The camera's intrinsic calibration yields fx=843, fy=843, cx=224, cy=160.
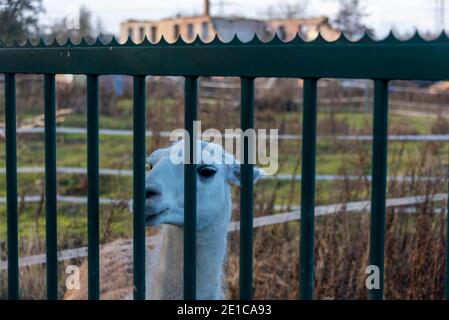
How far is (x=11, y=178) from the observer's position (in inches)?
124

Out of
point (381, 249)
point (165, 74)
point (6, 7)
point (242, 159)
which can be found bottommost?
point (381, 249)

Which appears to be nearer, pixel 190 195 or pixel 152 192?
pixel 190 195

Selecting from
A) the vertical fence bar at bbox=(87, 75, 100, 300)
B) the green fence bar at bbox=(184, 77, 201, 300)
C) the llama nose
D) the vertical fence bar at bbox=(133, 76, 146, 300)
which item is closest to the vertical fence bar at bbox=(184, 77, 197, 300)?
the green fence bar at bbox=(184, 77, 201, 300)

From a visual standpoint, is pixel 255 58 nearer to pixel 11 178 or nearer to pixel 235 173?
pixel 11 178

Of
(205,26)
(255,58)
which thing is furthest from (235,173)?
(205,26)

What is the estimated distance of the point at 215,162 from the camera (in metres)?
4.38

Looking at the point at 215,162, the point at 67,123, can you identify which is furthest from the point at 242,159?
the point at 67,123

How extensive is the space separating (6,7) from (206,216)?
4.98 ft

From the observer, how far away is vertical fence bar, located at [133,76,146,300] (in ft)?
8.93

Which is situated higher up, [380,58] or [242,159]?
[380,58]

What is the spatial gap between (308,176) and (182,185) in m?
1.61

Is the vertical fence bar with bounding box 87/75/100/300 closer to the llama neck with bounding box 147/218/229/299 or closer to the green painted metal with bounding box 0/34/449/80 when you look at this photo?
the green painted metal with bounding box 0/34/449/80

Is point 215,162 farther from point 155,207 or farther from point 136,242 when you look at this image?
point 136,242

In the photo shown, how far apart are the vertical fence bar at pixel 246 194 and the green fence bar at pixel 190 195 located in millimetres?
183
